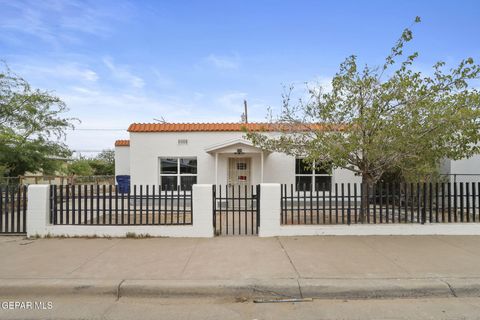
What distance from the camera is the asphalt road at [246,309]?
13.4 ft

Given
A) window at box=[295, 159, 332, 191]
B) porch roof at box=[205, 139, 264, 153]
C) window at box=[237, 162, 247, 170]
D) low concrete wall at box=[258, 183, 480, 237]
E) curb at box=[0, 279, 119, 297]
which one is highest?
porch roof at box=[205, 139, 264, 153]

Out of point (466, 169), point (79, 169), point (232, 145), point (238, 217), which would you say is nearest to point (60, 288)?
point (238, 217)

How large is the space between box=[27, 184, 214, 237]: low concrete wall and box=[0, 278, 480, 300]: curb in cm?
282

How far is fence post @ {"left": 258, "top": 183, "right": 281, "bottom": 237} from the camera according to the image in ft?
24.9

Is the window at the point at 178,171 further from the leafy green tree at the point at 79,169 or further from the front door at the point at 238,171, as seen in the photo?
the leafy green tree at the point at 79,169

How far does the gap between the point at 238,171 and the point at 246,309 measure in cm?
998

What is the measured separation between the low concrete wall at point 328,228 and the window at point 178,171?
7.07 m

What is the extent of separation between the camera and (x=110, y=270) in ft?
17.8

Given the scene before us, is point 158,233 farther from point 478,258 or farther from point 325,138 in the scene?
point 478,258

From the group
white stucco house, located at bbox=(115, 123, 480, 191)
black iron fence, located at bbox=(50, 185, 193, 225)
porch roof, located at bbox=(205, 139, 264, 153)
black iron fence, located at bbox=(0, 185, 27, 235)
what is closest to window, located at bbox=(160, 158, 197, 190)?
white stucco house, located at bbox=(115, 123, 480, 191)

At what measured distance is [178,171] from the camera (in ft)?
46.7

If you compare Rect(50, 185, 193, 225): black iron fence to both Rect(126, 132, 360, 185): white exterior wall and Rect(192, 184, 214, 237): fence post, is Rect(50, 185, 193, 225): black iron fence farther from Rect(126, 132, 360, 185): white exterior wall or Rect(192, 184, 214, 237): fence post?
Rect(126, 132, 360, 185): white exterior wall

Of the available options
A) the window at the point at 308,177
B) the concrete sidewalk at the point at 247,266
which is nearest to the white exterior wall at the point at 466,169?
the window at the point at 308,177

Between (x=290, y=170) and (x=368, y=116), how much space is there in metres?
6.47
